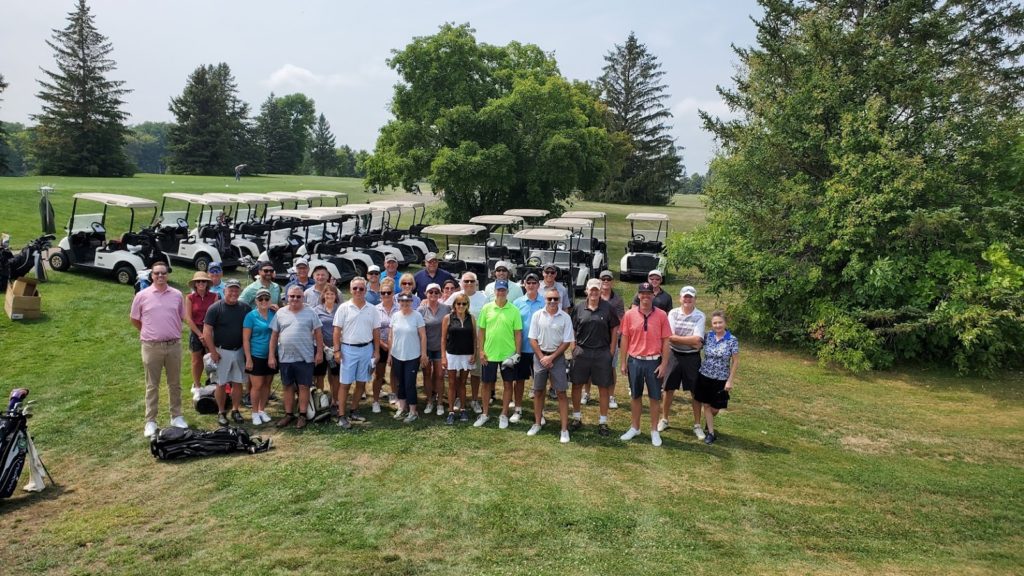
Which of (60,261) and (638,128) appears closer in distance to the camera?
(60,261)

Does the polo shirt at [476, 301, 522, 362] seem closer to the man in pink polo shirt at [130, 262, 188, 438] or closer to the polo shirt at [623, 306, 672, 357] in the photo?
the polo shirt at [623, 306, 672, 357]

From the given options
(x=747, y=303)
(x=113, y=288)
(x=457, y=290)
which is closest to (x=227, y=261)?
(x=113, y=288)

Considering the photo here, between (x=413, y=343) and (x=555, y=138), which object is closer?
(x=413, y=343)

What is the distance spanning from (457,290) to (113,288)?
9.17 meters

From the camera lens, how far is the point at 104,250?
1327 centimetres

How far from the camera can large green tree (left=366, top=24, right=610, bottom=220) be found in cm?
2575

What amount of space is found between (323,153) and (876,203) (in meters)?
82.9

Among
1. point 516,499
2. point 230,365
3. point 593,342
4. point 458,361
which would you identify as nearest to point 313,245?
point 230,365

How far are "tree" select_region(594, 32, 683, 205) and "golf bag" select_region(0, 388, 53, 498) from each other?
168 ft

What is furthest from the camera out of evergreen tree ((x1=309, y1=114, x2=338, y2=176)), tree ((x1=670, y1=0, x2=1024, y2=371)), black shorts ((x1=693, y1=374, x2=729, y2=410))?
evergreen tree ((x1=309, y1=114, x2=338, y2=176))

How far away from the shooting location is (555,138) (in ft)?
84.5

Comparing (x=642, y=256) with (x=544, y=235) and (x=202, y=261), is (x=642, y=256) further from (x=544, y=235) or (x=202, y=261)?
(x=202, y=261)

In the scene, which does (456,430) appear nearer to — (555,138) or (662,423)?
(662,423)

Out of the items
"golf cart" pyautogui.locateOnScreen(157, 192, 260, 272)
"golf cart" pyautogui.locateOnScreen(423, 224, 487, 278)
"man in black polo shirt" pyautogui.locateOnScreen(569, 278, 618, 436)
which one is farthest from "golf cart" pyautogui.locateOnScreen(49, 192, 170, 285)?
"man in black polo shirt" pyautogui.locateOnScreen(569, 278, 618, 436)
